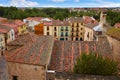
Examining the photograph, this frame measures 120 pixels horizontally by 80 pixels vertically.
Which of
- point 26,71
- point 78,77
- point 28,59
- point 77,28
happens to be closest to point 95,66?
point 78,77

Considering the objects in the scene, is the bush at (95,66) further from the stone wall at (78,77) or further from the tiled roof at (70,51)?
the tiled roof at (70,51)

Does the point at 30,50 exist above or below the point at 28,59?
above

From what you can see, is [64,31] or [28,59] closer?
[28,59]

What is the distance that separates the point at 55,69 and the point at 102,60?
442 cm

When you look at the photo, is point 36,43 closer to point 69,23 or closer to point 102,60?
point 102,60

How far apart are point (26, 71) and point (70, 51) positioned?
5.28 metres

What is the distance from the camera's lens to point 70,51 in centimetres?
2181

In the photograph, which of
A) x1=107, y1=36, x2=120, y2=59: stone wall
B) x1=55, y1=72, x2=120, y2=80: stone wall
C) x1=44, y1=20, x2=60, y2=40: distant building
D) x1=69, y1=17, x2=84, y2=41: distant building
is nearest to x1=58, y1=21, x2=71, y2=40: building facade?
x1=44, y1=20, x2=60, y2=40: distant building

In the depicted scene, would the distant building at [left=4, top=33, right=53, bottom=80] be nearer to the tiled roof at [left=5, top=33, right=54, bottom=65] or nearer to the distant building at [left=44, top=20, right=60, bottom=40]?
the tiled roof at [left=5, top=33, right=54, bottom=65]

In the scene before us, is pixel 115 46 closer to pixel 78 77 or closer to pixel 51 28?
pixel 78 77

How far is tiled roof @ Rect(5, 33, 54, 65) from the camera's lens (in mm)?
18452

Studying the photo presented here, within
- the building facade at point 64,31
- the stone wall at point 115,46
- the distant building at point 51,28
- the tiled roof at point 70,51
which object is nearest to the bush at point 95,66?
the tiled roof at point 70,51

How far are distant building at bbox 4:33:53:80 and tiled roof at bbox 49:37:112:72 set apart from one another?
1.12 metres

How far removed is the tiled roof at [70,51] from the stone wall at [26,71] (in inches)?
57.7
